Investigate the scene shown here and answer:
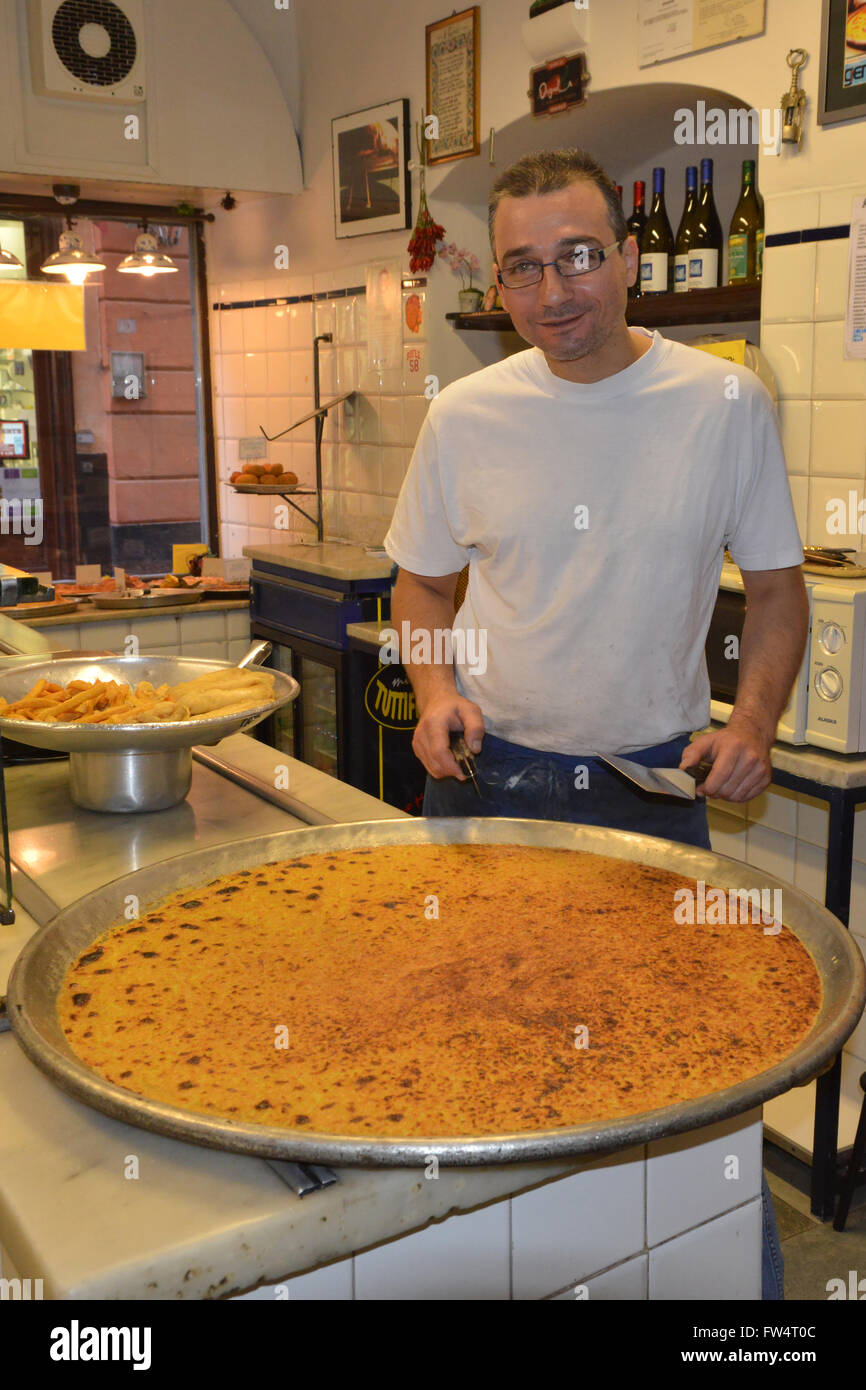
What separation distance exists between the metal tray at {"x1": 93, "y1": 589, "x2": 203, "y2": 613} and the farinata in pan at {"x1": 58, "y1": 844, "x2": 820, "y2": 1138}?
334 centimetres

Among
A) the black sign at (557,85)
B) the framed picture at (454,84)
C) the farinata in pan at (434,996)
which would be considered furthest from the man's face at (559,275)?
the framed picture at (454,84)

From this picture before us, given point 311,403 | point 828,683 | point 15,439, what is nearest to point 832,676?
point 828,683

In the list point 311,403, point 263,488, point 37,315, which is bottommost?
point 263,488

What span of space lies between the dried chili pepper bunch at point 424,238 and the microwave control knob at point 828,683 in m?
2.65

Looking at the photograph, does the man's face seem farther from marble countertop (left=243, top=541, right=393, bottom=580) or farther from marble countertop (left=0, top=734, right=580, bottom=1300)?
marble countertop (left=243, top=541, right=393, bottom=580)

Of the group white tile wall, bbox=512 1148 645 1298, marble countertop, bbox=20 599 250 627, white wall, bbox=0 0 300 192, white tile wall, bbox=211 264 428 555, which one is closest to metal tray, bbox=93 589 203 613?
marble countertop, bbox=20 599 250 627

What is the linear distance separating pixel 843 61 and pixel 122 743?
241 centimetres

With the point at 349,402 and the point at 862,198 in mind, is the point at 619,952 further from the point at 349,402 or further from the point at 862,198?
the point at 349,402

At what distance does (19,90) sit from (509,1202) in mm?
4973

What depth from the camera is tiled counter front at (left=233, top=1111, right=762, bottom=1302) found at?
35.8 inches

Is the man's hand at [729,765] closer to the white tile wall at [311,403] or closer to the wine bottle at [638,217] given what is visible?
the wine bottle at [638,217]

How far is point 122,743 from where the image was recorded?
5.00 ft

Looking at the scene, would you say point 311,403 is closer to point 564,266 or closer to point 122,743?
point 564,266

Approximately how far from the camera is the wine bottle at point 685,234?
3555mm
